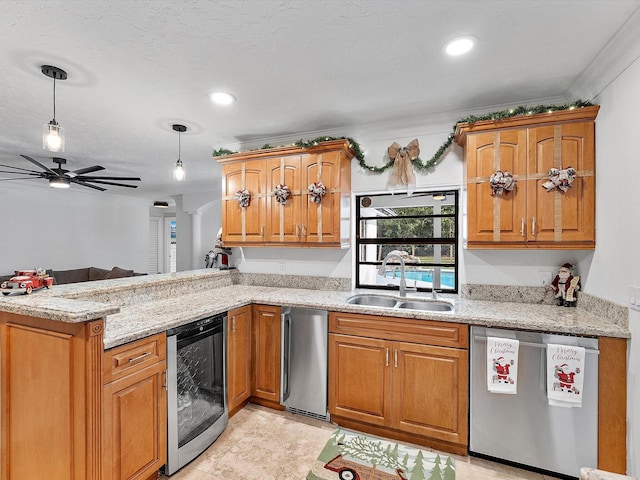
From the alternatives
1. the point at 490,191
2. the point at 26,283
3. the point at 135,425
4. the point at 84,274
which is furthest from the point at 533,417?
the point at 84,274

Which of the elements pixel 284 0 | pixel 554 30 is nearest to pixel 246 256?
pixel 284 0

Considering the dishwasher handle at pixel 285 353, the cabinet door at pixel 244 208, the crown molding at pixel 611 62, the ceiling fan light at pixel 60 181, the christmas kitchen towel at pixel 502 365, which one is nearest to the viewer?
the crown molding at pixel 611 62

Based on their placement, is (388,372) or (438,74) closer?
(438,74)

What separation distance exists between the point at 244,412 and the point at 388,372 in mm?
1304

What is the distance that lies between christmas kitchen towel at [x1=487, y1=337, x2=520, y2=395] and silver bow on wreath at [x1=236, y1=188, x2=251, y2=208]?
244 centimetres

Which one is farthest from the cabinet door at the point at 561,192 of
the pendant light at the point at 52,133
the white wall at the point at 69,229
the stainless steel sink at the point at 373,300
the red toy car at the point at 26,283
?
the white wall at the point at 69,229

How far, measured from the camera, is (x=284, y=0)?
4.82ft

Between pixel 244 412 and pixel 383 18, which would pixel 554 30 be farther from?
pixel 244 412

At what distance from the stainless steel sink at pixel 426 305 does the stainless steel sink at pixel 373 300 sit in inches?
5.0

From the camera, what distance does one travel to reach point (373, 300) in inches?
117

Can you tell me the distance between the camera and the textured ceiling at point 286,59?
1546mm

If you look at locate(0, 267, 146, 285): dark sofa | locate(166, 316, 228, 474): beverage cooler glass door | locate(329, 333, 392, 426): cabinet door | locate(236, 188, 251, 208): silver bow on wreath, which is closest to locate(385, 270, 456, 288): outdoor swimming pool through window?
locate(329, 333, 392, 426): cabinet door

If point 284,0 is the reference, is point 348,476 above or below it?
below

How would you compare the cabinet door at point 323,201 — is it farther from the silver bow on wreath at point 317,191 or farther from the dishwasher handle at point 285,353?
the dishwasher handle at point 285,353
